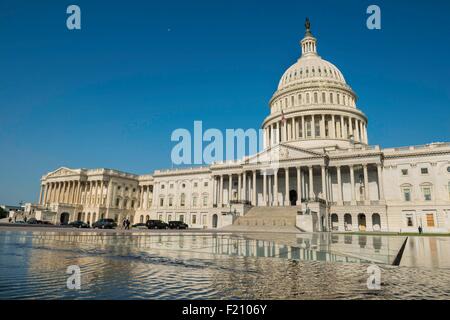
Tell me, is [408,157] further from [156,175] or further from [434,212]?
[156,175]

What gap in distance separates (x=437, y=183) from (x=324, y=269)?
55.1 metres

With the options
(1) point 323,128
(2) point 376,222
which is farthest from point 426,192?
(1) point 323,128

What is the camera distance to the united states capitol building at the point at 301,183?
5116 centimetres

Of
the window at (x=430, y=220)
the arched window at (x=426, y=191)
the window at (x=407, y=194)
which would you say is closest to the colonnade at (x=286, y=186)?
the window at (x=407, y=194)

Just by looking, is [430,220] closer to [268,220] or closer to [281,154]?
[268,220]

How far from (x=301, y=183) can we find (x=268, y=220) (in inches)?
631

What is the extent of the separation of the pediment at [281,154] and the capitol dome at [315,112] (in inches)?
330

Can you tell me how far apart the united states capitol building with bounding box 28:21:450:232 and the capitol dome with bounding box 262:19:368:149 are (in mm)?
266

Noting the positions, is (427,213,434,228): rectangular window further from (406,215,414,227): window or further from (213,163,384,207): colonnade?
(213,163,384,207): colonnade

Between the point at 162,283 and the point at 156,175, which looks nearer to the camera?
the point at 162,283

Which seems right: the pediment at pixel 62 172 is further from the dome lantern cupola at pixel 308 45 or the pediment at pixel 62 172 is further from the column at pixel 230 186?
the dome lantern cupola at pixel 308 45

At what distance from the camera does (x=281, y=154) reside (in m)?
62.1
